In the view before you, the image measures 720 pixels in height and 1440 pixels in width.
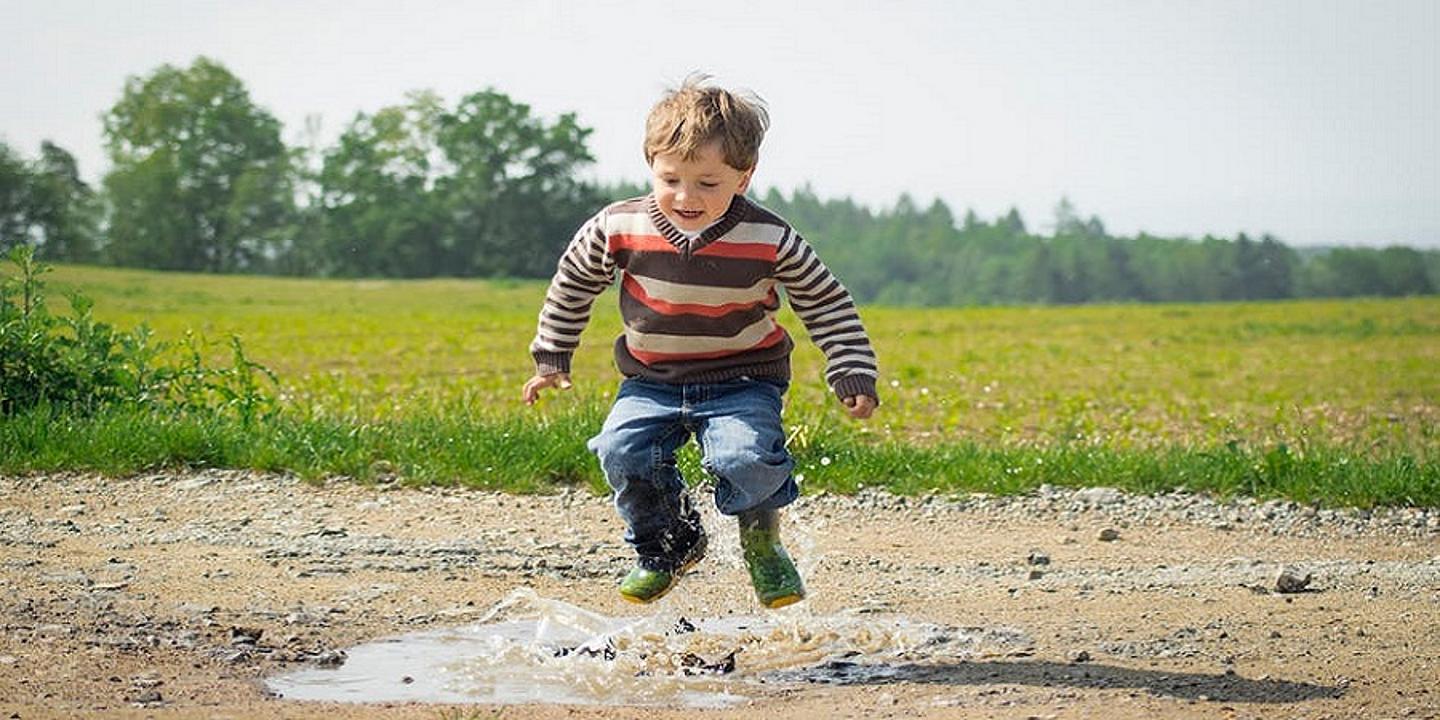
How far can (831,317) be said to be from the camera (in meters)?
5.29

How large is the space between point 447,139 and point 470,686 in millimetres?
26688

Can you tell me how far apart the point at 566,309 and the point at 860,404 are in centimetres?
86

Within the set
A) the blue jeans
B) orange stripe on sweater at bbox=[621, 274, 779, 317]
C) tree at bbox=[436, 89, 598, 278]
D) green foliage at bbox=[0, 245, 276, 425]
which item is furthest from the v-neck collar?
tree at bbox=[436, 89, 598, 278]

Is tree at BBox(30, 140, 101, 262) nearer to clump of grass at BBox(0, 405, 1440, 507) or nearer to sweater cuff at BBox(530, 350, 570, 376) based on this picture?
clump of grass at BBox(0, 405, 1440, 507)

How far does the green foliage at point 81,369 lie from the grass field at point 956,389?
351 millimetres

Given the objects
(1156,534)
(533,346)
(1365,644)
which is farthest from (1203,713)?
(1156,534)

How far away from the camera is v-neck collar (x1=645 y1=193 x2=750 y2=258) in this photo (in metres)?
5.09

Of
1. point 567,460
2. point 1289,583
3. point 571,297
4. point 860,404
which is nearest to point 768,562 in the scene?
point 860,404

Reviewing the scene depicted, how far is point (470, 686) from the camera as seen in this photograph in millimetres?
4941

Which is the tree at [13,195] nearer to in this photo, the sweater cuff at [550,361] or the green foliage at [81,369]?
the green foliage at [81,369]

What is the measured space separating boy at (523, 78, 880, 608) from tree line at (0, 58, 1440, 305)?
72.3 feet

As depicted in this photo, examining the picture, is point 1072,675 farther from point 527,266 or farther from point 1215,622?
point 527,266

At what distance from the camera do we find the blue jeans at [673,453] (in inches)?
200

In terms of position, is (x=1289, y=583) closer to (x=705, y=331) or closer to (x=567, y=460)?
(x=705, y=331)
